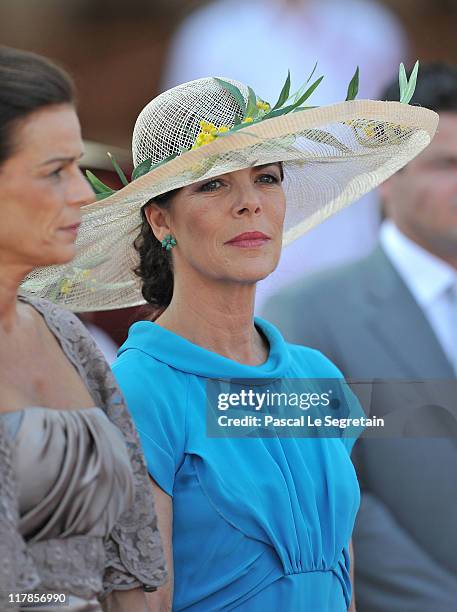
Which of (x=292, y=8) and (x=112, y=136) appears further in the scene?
(x=292, y=8)

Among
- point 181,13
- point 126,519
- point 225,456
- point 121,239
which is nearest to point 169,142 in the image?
point 121,239

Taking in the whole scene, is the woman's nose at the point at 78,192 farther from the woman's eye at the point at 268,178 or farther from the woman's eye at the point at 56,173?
the woman's eye at the point at 268,178

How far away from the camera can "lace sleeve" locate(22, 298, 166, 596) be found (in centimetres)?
169

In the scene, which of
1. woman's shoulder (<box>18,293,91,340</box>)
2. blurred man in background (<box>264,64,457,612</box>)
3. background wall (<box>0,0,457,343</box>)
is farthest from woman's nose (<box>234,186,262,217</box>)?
background wall (<box>0,0,457,343</box>)

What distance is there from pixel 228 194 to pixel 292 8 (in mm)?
1360

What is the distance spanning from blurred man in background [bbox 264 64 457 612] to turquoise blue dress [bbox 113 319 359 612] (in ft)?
2.26

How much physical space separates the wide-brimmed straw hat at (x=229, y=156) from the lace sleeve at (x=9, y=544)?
0.82 meters

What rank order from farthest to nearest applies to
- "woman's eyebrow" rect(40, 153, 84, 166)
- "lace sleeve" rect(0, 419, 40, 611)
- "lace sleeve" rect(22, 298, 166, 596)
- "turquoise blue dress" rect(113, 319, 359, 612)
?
1. "turquoise blue dress" rect(113, 319, 359, 612)
2. "lace sleeve" rect(22, 298, 166, 596)
3. "woman's eyebrow" rect(40, 153, 84, 166)
4. "lace sleeve" rect(0, 419, 40, 611)

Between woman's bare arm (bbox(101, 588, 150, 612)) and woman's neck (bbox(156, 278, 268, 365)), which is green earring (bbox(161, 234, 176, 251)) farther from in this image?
woman's bare arm (bbox(101, 588, 150, 612))

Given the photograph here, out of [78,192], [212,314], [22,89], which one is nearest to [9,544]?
[78,192]

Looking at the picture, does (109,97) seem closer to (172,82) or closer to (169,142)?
(172,82)

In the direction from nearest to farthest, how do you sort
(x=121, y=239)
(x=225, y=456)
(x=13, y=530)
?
(x=13, y=530) < (x=225, y=456) < (x=121, y=239)

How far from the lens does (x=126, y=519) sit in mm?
1698

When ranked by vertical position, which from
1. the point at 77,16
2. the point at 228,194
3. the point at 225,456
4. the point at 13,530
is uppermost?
the point at 77,16
